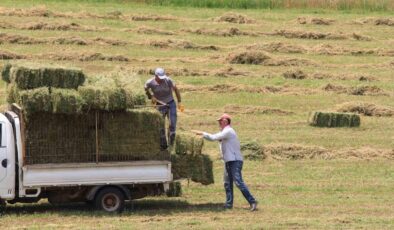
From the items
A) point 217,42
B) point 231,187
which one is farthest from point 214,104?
point 231,187

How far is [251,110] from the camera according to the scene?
34.6 metres

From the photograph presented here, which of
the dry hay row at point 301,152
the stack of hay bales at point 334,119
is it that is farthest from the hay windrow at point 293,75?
the dry hay row at point 301,152

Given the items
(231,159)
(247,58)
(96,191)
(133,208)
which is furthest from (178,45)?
(96,191)

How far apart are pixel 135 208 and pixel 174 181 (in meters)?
1.07

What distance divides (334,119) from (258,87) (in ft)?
13.8

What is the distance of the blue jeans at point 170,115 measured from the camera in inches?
947

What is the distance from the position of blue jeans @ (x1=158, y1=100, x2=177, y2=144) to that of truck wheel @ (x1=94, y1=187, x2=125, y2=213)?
5.56 ft

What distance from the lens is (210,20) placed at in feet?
153

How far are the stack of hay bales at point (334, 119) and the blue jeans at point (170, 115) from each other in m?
9.19

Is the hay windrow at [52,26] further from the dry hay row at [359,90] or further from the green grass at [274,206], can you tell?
the green grass at [274,206]

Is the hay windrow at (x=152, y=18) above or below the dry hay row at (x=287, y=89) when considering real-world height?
above

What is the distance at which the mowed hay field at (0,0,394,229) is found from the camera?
77.4ft

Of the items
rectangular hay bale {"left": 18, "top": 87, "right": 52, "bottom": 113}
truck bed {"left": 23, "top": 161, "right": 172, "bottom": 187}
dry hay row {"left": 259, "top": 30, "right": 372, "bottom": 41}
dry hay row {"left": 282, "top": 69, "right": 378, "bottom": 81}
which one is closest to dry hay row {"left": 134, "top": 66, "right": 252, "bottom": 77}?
dry hay row {"left": 282, "top": 69, "right": 378, "bottom": 81}

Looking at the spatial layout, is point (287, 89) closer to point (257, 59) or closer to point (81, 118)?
point (257, 59)
